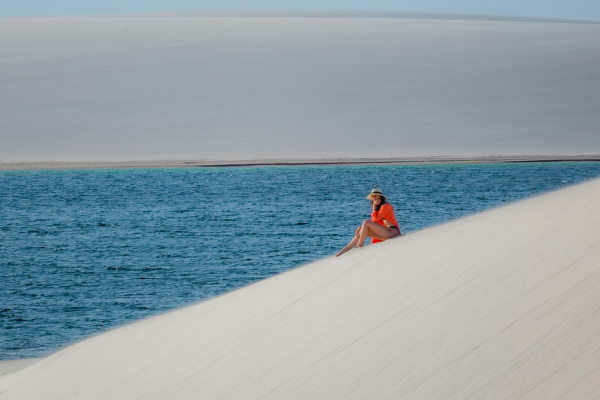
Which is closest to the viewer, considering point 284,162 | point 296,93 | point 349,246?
point 349,246

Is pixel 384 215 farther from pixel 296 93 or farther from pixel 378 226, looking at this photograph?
pixel 296 93

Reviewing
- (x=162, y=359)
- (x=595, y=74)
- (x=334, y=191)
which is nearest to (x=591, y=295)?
(x=162, y=359)

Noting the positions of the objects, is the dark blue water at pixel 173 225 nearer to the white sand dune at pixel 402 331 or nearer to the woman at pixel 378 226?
the white sand dune at pixel 402 331

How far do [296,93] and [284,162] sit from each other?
11.4m

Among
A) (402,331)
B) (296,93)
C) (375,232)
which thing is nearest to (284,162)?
(296,93)

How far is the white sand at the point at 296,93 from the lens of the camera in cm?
3941

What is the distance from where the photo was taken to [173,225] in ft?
54.6

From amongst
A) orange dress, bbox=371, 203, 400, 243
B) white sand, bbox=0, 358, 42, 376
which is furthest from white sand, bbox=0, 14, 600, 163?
orange dress, bbox=371, 203, 400, 243

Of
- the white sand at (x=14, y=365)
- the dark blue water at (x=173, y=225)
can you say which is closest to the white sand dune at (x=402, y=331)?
the white sand at (x=14, y=365)

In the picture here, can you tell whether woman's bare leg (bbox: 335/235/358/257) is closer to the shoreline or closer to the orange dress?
the orange dress

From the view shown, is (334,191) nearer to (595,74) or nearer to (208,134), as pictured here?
(208,134)

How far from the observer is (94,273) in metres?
11.2

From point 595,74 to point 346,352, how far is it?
153 feet

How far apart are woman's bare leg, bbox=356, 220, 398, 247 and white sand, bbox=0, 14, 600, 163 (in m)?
31.7
